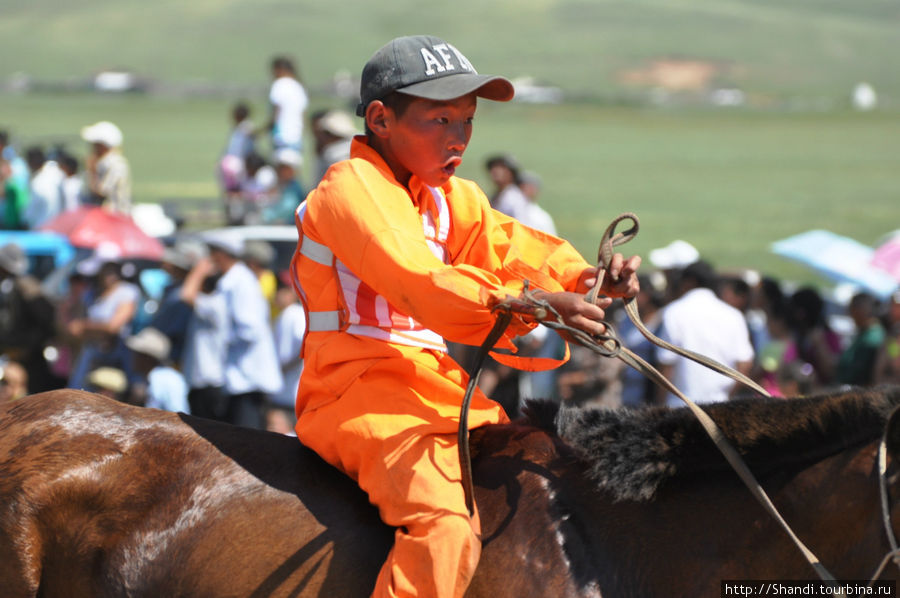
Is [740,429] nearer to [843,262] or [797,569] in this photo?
[797,569]

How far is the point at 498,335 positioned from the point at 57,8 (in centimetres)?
12415

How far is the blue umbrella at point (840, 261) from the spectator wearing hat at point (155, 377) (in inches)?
256

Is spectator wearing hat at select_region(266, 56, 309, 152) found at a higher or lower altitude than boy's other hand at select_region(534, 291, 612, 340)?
lower

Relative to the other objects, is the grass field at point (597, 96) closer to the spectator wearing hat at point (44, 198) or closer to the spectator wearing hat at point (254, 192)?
the spectator wearing hat at point (44, 198)

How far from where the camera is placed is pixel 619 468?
310 cm

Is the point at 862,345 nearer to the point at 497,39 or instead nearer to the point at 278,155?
the point at 278,155

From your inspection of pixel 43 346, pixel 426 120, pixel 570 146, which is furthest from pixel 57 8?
pixel 426 120

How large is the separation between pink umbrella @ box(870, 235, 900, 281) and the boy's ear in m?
8.92

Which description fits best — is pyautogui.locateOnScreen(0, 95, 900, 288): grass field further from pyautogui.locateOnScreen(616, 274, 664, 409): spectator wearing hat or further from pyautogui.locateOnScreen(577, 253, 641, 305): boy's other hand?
pyautogui.locateOnScreen(577, 253, 641, 305): boy's other hand

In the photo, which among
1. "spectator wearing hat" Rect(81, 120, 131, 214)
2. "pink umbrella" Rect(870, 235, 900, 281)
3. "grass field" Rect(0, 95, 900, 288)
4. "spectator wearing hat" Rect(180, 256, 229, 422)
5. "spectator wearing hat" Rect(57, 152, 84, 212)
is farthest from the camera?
"grass field" Rect(0, 95, 900, 288)

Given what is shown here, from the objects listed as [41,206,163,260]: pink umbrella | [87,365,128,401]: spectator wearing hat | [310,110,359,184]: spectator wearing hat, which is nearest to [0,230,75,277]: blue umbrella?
[41,206,163,260]: pink umbrella

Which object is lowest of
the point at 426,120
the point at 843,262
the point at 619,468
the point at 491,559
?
the point at 843,262

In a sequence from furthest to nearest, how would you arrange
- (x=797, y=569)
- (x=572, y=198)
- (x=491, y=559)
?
1. (x=572, y=198)
2. (x=491, y=559)
3. (x=797, y=569)

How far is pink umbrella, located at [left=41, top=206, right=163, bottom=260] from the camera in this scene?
1198 centimetres
